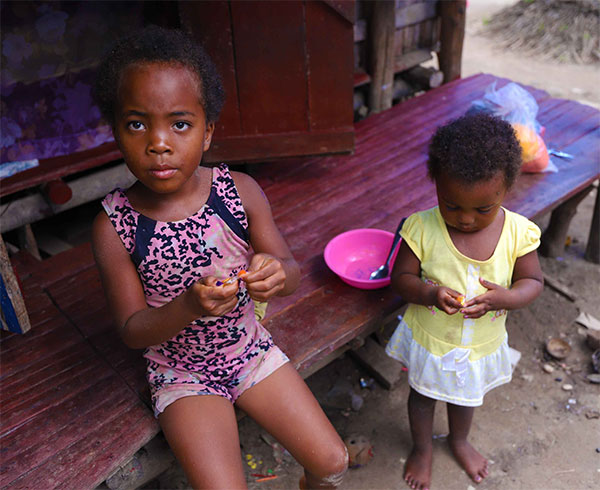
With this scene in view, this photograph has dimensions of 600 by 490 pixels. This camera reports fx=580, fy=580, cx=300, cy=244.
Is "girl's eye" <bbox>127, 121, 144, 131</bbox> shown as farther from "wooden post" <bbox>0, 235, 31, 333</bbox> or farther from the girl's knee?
the girl's knee

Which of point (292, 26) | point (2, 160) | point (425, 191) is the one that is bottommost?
point (425, 191)

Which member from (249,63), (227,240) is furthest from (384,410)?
(249,63)

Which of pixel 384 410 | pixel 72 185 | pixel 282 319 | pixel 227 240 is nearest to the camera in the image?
pixel 227 240

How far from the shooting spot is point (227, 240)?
1818 mm

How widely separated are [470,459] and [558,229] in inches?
74.2

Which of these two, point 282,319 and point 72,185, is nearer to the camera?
point 282,319

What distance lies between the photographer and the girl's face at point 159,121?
5.10ft

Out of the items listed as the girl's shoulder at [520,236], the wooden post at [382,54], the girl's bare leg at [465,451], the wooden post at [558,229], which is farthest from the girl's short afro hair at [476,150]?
the wooden post at [382,54]

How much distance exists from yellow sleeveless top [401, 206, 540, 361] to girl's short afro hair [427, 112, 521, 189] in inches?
7.8

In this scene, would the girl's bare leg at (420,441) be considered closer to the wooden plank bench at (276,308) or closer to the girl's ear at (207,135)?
the wooden plank bench at (276,308)

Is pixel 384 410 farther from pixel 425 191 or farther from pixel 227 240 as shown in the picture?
pixel 227 240

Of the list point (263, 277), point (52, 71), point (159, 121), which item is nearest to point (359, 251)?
point (263, 277)

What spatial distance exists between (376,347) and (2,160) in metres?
2.26

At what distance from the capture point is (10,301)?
86.4 inches
